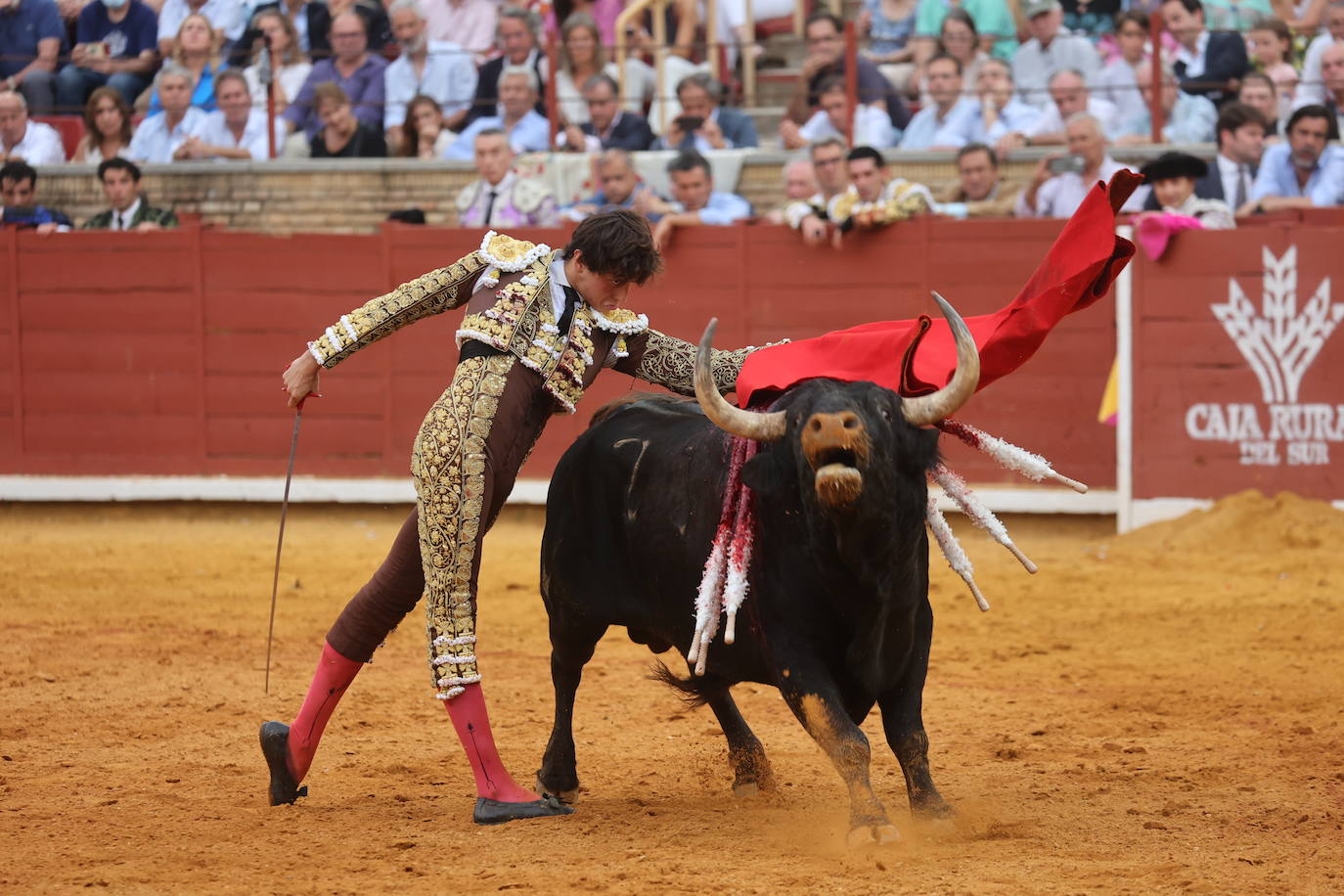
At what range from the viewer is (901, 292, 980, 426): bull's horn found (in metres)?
3.27

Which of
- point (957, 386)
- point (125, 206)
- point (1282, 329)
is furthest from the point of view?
point (125, 206)

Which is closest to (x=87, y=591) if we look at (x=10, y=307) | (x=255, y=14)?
(x=10, y=307)

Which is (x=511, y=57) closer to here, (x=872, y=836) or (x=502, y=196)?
(x=502, y=196)

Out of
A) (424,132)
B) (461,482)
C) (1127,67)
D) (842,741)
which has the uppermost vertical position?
(1127,67)

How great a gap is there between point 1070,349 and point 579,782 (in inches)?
Answer: 196

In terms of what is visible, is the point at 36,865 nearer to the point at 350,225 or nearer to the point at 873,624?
the point at 873,624

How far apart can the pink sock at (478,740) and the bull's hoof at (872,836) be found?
2.61ft

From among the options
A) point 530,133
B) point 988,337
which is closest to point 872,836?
point 988,337

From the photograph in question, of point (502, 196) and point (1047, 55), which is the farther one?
point (1047, 55)

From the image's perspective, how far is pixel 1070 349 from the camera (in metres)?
8.36

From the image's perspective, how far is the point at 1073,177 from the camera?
8367 millimetres

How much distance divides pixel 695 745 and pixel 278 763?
45.8 inches

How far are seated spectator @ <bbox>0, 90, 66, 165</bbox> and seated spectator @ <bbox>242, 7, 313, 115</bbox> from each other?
1327 mm

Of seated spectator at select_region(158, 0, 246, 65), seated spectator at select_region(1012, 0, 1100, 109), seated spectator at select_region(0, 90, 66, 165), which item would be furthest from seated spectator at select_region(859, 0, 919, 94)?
seated spectator at select_region(0, 90, 66, 165)
